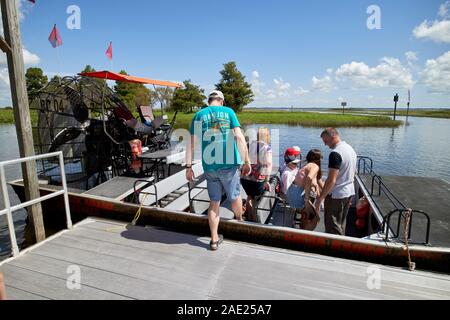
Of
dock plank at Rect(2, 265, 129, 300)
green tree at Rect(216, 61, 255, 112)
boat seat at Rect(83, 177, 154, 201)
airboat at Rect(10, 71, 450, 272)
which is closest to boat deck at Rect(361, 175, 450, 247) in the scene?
airboat at Rect(10, 71, 450, 272)

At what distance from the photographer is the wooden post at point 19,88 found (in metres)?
3.91

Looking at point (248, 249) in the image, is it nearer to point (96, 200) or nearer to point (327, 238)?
point (327, 238)

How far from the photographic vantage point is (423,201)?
211 inches

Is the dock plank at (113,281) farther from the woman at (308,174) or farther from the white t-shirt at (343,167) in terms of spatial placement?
the white t-shirt at (343,167)

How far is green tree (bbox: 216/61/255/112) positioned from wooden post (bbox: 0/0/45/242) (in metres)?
51.7

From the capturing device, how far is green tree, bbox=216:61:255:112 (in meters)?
55.1

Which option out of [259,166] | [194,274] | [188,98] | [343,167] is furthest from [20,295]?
[188,98]

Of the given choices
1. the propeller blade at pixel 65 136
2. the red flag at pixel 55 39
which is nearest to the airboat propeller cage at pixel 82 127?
the propeller blade at pixel 65 136

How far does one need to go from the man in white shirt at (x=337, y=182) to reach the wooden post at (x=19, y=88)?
4.62m

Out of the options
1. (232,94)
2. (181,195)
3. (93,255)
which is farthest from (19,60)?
(232,94)

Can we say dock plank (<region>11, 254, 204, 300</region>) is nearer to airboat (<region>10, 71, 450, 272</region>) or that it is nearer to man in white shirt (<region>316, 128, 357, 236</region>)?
airboat (<region>10, 71, 450, 272</region>)

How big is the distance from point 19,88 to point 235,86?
53.3 meters

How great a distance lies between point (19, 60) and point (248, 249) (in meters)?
4.49

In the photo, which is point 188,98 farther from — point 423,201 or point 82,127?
point 423,201
